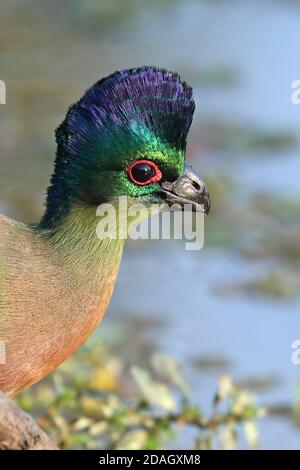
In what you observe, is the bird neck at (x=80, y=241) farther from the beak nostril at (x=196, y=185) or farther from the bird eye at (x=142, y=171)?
the beak nostril at (x=196, y=185)

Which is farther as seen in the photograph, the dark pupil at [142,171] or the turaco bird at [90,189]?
the dark pupil at [142,171]

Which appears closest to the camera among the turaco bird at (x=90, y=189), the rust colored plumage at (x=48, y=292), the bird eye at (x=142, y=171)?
the rust colored plumage at (x=48, y=292)

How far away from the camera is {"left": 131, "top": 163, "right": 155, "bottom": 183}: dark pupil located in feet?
14.7

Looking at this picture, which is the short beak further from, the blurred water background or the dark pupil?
the blurred water background

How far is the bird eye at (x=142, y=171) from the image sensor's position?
14.7 ft

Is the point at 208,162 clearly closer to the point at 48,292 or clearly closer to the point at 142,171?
the point at 142,171

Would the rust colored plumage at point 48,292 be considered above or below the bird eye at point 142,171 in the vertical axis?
below

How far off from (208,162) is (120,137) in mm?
4803

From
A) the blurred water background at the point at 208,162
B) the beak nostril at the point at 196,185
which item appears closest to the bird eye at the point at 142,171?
the beak nostril at the point at 196,185

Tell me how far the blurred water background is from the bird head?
2.17m

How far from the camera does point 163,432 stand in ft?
17.0

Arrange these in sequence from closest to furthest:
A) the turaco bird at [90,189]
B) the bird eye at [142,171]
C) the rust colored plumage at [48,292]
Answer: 1. the rust colored plumage at [48,292]
2. the turaco bird at [90,189]
3. the bird eye at [142,171]

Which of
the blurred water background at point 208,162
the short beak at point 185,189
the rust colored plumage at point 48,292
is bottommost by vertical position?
the rust colored plumage at point 48,292
